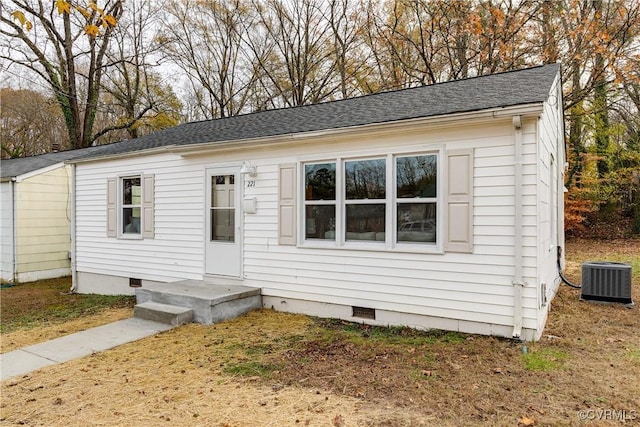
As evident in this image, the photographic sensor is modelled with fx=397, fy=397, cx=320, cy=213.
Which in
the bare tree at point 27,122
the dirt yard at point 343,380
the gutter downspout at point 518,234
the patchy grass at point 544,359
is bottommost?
the dirt yard at point 343,380

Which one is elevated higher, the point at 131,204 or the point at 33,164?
the point at 33,164

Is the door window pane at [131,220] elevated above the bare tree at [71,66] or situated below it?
below

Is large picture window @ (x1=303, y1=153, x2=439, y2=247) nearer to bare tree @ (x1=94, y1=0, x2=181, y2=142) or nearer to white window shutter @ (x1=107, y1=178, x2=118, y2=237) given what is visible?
white window shutter @ (x1=107, y1=178, x2=118, y2=237)

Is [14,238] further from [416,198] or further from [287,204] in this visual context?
[416,198]

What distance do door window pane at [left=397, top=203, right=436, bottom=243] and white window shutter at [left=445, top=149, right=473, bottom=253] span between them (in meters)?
0.25

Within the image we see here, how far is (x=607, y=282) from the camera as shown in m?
6.50

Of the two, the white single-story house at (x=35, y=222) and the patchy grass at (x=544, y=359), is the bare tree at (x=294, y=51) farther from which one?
the patchy grass at (x=544, y=359)

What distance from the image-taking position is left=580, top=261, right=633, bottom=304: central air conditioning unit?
638 centimetres

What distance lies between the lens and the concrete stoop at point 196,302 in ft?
19.2

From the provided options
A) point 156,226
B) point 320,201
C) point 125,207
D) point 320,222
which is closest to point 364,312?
point 320,222

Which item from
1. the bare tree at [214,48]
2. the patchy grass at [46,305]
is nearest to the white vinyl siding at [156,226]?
the patchy grass at [46,305]

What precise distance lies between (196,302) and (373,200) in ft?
10.0

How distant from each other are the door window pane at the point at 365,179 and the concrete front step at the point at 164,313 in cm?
299

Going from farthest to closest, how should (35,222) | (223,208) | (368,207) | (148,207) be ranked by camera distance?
1. (35,222)
2. (148,207)
3. (223,208)
4. (368,207)
